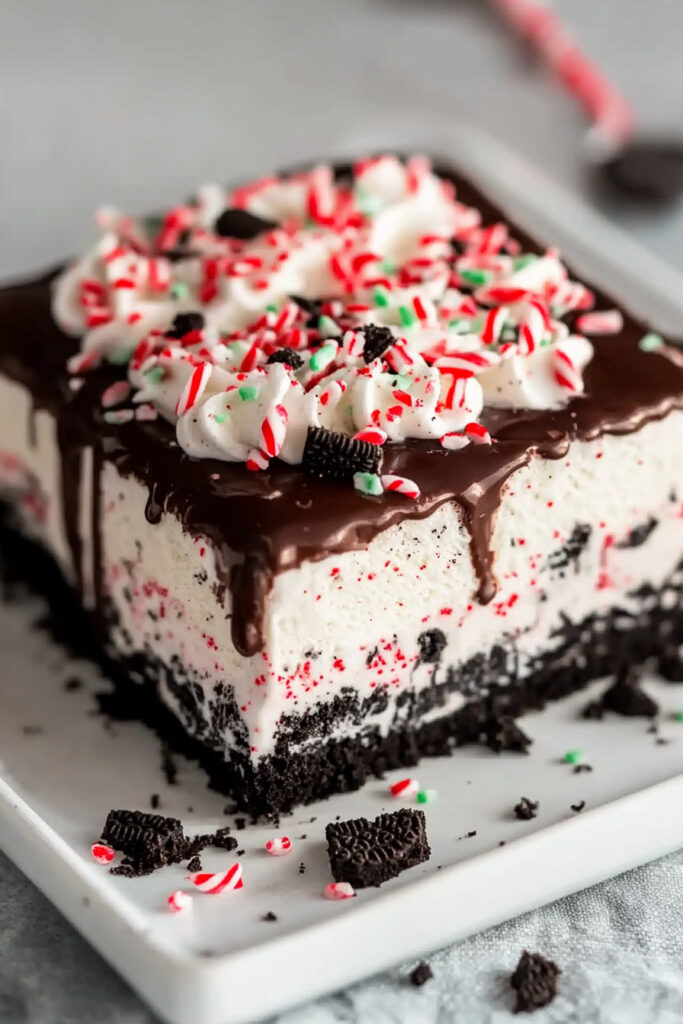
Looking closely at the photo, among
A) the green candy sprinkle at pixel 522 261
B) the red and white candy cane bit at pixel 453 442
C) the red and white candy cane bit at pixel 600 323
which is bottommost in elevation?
the red and white candy cane bit at pixel 453 442

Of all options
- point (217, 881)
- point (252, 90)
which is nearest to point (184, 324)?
point (217, 881)

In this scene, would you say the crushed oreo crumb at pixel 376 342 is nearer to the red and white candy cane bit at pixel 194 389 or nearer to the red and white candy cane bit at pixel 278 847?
the red and white candy cane bit at pixel 194 389

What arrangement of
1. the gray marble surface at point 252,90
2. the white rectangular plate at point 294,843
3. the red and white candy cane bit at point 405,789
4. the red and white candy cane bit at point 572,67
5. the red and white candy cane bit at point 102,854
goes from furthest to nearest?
the red and white candy cane bit at point 572,67, the gray marble surface at point 252,90, the red and white candy cane bit at point 405,789, the red and white candy cane bit at point 102,854, the white rectangular plate at point 294,843

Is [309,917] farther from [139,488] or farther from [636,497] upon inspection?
[636,497]

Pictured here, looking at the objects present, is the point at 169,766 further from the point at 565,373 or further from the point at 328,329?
the point at 565,373

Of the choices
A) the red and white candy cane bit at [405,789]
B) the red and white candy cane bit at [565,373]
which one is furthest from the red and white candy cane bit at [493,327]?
the red and white candy cane bit at [405,789]

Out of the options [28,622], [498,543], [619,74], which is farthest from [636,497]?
[619,74]

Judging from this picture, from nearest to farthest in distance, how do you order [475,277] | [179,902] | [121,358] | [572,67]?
[179,902] → [121,358] → [475,277] → [572,67]
